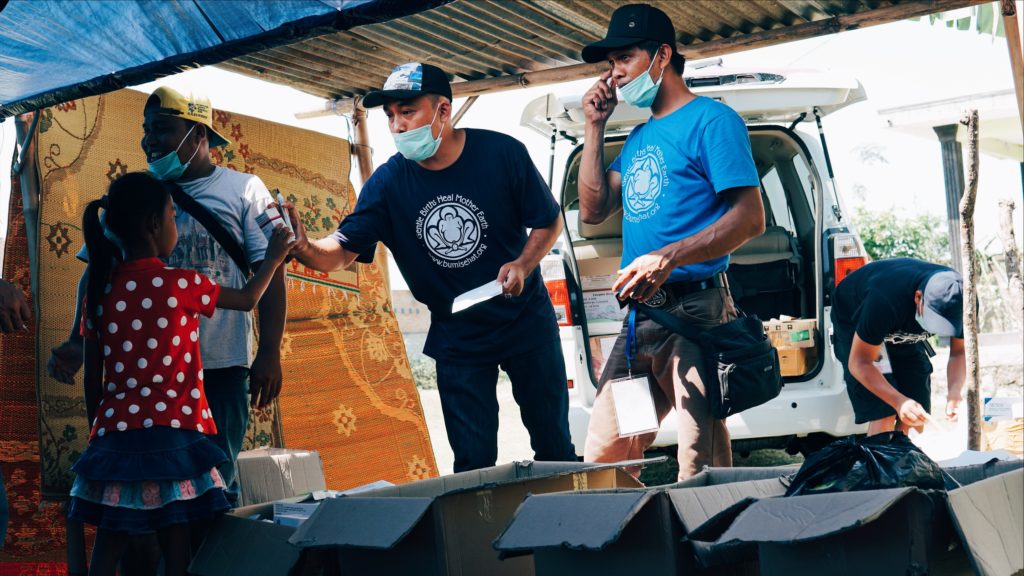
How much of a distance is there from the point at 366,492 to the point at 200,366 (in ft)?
2.36

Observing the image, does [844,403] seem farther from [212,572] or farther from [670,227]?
[212,572]

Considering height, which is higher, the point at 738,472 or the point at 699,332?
the point at 699,332

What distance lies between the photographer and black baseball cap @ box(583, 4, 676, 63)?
3.31 m

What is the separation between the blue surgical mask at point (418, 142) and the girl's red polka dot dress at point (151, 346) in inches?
34.1

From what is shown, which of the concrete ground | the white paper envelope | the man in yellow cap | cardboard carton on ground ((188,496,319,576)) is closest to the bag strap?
the man in yellow cap

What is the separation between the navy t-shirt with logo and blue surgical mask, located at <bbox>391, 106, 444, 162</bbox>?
1.96 metres

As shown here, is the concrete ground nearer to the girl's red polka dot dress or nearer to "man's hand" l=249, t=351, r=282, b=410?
"man's hand" l=249, t=351, r=282, b=410

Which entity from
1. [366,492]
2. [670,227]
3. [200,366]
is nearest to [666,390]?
[670,227]

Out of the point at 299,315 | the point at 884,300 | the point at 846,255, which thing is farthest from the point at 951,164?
the point at 299,315

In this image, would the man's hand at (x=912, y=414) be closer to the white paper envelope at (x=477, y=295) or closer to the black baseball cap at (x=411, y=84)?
the white paper envelope at (x=477, y=295)

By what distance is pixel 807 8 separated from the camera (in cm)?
475

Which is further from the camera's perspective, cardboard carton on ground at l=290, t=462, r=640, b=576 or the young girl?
the young girl

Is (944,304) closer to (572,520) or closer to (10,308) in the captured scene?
(572,520)

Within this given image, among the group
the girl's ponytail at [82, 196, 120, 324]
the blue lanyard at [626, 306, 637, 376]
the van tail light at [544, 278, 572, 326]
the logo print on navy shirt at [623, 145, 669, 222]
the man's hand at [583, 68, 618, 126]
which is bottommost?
the blue lanyard at [626, 306, 637, 376]
